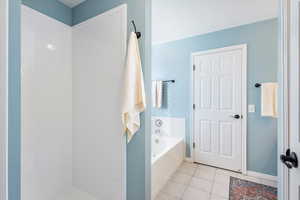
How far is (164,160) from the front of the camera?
6.43 ft

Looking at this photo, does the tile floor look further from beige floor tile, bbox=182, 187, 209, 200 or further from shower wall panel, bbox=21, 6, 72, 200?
shower wall panel, bbox=21, 6, 72, 200

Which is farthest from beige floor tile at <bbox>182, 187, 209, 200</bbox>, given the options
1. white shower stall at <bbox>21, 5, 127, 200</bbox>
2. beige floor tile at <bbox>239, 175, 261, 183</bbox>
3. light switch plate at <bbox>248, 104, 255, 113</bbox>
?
light switch plate at <bbox>248, 104, 255, 113</bbox>

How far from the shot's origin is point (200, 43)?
263cm

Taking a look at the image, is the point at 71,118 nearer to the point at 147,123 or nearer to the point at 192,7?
the point at 147,123

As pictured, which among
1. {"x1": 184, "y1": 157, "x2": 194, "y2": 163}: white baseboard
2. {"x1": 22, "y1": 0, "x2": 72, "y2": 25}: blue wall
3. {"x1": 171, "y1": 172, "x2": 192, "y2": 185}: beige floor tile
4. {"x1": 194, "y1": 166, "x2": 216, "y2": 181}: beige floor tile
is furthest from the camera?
{"x1": 184, "y1": 157, "x2": 194, "y2": 163}: white baseboard

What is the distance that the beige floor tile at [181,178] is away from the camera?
207 centimetres

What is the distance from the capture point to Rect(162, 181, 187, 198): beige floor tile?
1805mm

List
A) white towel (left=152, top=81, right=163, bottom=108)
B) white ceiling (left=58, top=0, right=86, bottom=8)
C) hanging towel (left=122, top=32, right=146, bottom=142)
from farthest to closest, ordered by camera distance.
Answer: white towel (left=152, top=81, right=163, bottom=108), white ceiling (left=58, top=0, right=86, bottom=8), hanging towel (left=122, top=32, right=146, bottom=142)

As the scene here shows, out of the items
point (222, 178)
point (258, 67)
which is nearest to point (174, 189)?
point (222, 178)

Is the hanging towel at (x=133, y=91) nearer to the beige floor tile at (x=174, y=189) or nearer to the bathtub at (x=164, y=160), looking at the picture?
the bathtub at (x=164, y=160)

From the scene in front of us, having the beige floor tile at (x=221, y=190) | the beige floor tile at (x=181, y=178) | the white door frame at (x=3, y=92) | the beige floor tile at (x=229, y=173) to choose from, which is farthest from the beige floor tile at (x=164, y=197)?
the white door frame at (x=3, y=92)

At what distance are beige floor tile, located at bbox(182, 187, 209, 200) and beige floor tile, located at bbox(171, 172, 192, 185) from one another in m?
0.16

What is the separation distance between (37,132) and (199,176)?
91.4 inches

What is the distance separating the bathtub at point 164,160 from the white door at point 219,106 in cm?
42
